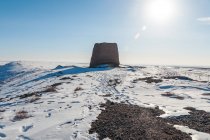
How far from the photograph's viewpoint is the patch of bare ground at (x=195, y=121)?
42.5 ft

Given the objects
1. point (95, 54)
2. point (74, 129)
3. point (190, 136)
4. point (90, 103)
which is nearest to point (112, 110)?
point (90, 103)

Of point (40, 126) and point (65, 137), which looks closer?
point (65, 137)

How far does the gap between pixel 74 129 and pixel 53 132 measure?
0.91 metres

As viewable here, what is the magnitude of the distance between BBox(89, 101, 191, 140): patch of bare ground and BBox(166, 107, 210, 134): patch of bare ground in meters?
0.75

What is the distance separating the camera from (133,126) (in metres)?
12.4

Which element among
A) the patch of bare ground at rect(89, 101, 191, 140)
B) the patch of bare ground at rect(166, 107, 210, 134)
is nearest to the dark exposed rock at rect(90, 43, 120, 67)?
the patch of bare ground at rect(89, 101, 191, 140)

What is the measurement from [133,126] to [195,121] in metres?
3.77

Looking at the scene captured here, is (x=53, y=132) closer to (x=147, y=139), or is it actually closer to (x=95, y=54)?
(x=147, y=139)

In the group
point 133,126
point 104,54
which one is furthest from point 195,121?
point 104,54

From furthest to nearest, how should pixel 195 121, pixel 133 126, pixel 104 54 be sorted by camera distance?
pixel 104 54
pixel 195 121
pixel 133 126

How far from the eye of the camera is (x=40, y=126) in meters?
12.4

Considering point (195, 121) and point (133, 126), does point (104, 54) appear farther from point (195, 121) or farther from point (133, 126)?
point (133, 126)

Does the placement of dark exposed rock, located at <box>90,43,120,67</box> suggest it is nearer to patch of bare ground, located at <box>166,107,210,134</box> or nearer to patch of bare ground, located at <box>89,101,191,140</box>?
patch of bare ground, located at <box>89,101,191,140</box>

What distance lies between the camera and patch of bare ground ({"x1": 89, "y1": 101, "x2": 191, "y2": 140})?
36.2 ft
